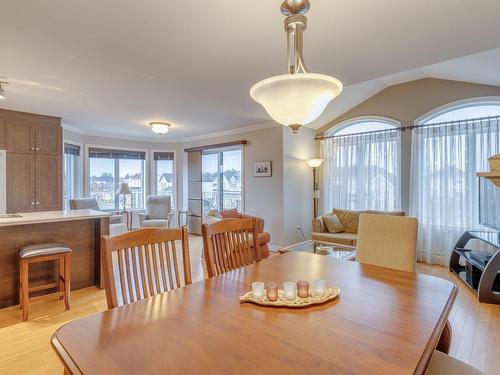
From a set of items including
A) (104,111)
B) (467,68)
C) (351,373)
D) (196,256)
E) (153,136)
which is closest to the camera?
(351,373)

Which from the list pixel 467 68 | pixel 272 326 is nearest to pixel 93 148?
pixel 272 326

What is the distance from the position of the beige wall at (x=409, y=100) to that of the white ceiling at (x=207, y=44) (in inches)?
19.1

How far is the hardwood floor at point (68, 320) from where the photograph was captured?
195cm

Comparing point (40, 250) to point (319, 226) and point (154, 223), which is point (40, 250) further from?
point (319, 226)

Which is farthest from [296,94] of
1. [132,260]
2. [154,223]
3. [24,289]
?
[154,223]

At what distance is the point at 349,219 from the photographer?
502cm

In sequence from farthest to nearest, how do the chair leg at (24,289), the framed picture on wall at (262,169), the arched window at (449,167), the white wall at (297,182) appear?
the framed picture on wall at (262,169)
the white wall at (297,182)
the arched window at (449,167)
the chair leg at (24,289)

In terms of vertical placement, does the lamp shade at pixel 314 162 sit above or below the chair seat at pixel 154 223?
above

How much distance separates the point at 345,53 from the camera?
7.72 feet

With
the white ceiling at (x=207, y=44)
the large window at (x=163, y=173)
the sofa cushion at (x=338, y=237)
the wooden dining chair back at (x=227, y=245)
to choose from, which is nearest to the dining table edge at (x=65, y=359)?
the wooden dining chair back at (x=227, y=245)

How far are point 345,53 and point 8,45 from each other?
2.70 m

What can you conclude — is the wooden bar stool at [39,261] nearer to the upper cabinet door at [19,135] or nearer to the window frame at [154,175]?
the upper cabinet door at [19,135]

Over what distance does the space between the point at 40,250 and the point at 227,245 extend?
1.93 metres

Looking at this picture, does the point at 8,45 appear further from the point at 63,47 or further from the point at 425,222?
the point at 425,222
